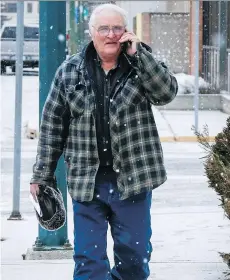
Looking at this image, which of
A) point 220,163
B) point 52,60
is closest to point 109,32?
point 220,163

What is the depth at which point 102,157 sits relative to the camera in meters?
4.70

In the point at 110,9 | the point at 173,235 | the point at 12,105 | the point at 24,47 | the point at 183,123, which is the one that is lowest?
the point at 173,235

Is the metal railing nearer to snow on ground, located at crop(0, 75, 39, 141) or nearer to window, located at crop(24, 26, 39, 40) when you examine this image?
snow on ground, located at crop(0, 75, 39, 141)

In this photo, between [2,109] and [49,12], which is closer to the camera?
[49,12]

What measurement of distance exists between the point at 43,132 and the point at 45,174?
0.71 feet

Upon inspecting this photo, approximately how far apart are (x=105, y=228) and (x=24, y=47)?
30.4 m

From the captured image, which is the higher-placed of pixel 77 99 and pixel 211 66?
pixel 211 66

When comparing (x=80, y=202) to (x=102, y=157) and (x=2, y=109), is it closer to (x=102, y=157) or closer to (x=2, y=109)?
(x=102, y=157)

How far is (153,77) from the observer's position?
461 centimetres

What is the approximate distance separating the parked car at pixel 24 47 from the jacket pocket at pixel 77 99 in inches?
1120

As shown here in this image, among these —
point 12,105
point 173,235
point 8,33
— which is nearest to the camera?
point 173,235

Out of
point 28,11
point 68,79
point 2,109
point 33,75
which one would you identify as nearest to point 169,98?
point 68,79

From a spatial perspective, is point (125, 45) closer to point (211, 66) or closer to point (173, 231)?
point (173, 231)

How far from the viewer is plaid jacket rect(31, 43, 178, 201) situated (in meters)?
4.65
